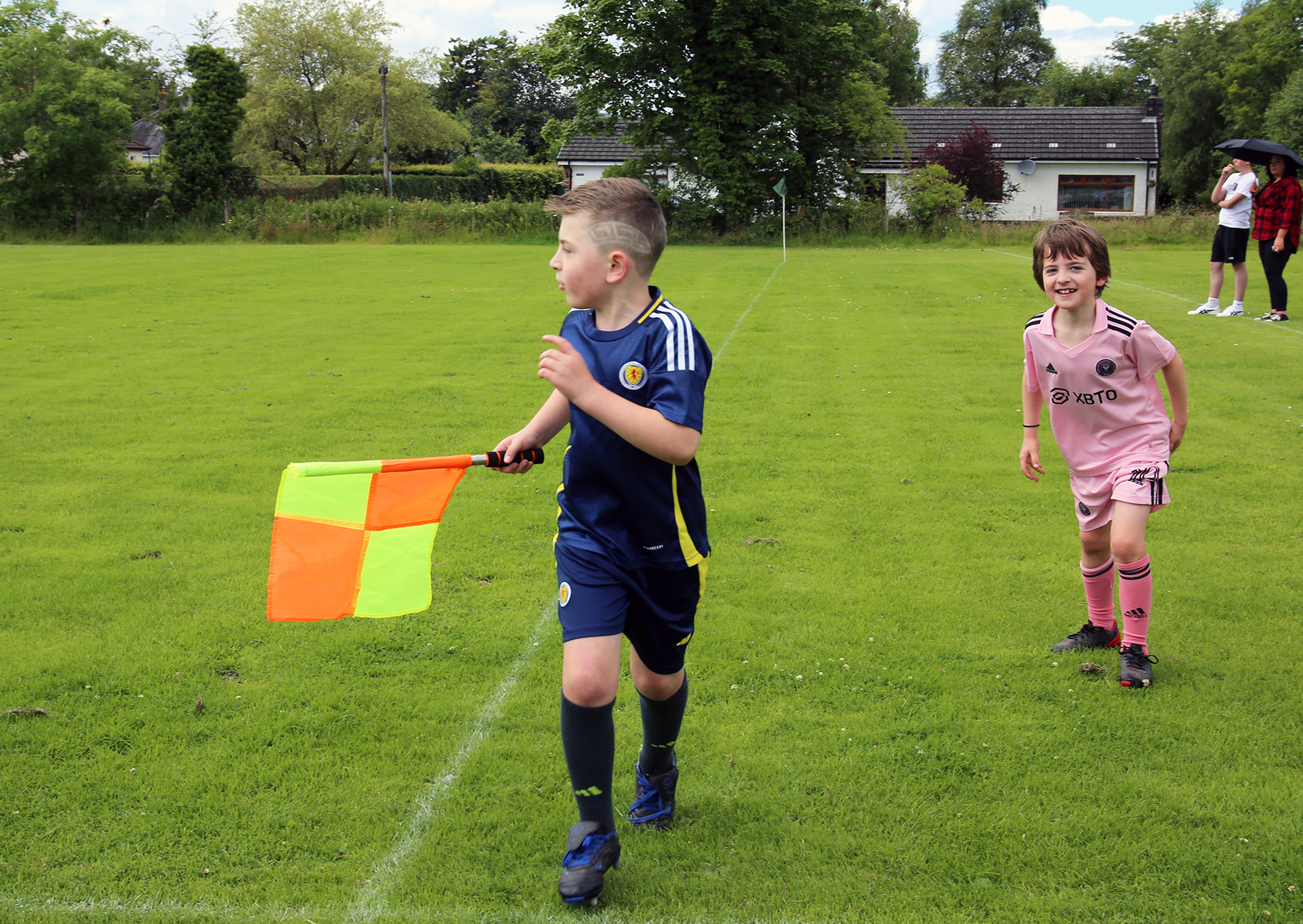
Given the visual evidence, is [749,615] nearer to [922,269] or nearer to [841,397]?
[841,397]

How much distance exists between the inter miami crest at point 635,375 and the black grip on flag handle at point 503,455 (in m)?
0.46

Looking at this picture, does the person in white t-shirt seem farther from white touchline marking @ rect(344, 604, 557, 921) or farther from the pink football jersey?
white touchline marking @ rect(344, 604, 557, 921)

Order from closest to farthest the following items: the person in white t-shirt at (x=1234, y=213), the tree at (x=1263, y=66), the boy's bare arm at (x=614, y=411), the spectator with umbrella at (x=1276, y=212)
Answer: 1. the boy's bare arm at (x=614, y=411)
2. the spectator with umbrella at (x=1276, y=212)
3. the person in white t-shirt at (x=1234, y=213)
4. the tree at (x=1263, y=66)

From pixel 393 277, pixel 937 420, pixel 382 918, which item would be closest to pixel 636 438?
pixel 382 918

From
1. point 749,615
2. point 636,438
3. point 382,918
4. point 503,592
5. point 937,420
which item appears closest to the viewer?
point 636,438

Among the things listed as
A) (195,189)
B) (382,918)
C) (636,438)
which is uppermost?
(195,189)

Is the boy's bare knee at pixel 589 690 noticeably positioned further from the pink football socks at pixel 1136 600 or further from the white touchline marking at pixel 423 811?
the pink football socks at pixel 1136 600

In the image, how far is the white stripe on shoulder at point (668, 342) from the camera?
8.81 ft

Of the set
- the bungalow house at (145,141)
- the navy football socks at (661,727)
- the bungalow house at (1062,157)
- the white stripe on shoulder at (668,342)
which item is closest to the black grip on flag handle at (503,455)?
the white stripe on shoulder at (668,342)

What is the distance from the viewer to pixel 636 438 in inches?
101

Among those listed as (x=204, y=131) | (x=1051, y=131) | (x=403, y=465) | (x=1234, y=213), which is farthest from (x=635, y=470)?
(x=1051, y=131)

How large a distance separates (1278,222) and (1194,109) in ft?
179

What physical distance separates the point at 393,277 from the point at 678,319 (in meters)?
21.0

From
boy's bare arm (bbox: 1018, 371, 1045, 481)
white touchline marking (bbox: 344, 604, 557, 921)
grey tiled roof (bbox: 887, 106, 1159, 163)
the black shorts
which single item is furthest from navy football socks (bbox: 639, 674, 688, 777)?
grey tiled roof (bbox: 887, 106, 1159, 163)
